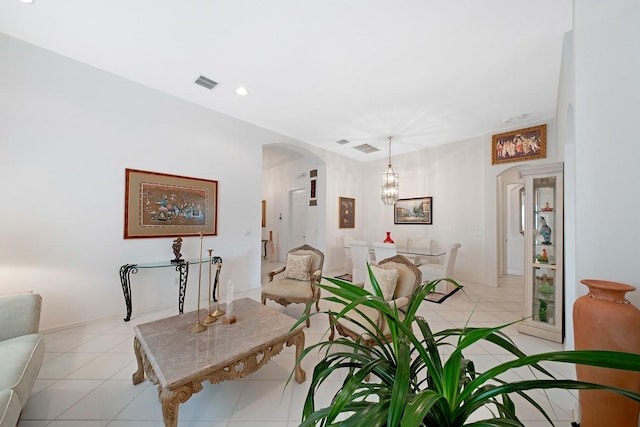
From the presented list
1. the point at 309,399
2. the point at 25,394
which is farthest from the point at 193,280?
the point at 309,399

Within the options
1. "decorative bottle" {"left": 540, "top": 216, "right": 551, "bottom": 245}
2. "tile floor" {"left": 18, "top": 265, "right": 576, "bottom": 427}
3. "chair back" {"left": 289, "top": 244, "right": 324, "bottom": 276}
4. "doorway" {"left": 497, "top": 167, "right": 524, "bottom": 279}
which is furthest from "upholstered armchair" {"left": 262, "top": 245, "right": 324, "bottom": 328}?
"doorway" {"left": 497, "top": 167, "right": 524, "bottom": 279}

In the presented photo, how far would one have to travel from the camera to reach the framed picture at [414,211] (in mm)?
5379

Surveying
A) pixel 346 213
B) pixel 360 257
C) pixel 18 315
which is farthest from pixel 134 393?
pixel 346 213

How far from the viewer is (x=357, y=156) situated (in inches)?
239

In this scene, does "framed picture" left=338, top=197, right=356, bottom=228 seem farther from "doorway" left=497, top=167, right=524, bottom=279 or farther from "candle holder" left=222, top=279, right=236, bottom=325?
"candle holder" left=222, top=279, right=236, bottom=325

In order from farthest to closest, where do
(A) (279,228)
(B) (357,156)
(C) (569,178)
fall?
(A) (279,228) < (B) (357,156) < (C) (569,178)

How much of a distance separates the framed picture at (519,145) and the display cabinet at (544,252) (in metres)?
1.96

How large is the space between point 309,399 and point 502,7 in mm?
3017

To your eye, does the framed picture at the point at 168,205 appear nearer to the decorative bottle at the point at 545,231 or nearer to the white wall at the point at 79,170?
the white wall at the point at 79,170

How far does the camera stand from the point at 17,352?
144 cm

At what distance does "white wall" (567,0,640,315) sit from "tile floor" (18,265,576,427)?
37.2 inches

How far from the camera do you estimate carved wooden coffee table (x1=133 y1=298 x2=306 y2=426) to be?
4.35 feet

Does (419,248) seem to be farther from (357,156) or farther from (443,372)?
(443,372)

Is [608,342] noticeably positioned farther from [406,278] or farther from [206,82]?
[206,82]
